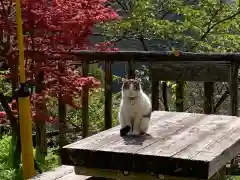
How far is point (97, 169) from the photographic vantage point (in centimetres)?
316

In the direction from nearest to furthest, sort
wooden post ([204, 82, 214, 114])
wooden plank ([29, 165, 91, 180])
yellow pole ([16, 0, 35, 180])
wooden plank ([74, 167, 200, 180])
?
wooden plank ([74, 167, 200, 180])
wooden plank ([29, 165, 91, 180])
yellow pole ([16, 0, 35, 180])
wooden post ([204, 82, 214, 114])

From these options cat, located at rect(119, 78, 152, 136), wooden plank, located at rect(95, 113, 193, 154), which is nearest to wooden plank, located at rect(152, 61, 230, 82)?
wooden plank, located at rect(95, 113, 193, 154)

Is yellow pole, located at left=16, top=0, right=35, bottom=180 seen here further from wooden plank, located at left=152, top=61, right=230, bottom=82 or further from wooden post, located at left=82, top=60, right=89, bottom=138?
wooden plank, located at left=152, top=61, right=230, bottom=82

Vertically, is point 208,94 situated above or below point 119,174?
above

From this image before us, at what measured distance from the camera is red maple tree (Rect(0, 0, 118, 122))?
457cm

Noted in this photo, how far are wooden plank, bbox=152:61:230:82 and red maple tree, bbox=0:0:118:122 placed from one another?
0.67m

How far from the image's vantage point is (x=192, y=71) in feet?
16.5

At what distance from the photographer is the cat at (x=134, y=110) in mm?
3594

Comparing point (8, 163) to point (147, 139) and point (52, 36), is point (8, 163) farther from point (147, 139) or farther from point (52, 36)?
Answer: point (147, 139)

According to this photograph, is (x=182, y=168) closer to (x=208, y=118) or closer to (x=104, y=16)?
(x=208, y=118)

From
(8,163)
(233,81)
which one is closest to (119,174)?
(233,81)

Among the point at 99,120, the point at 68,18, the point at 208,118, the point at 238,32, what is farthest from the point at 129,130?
the point at 238,32

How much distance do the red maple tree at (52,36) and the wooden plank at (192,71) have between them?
67cm

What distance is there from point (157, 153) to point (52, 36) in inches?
84.9
